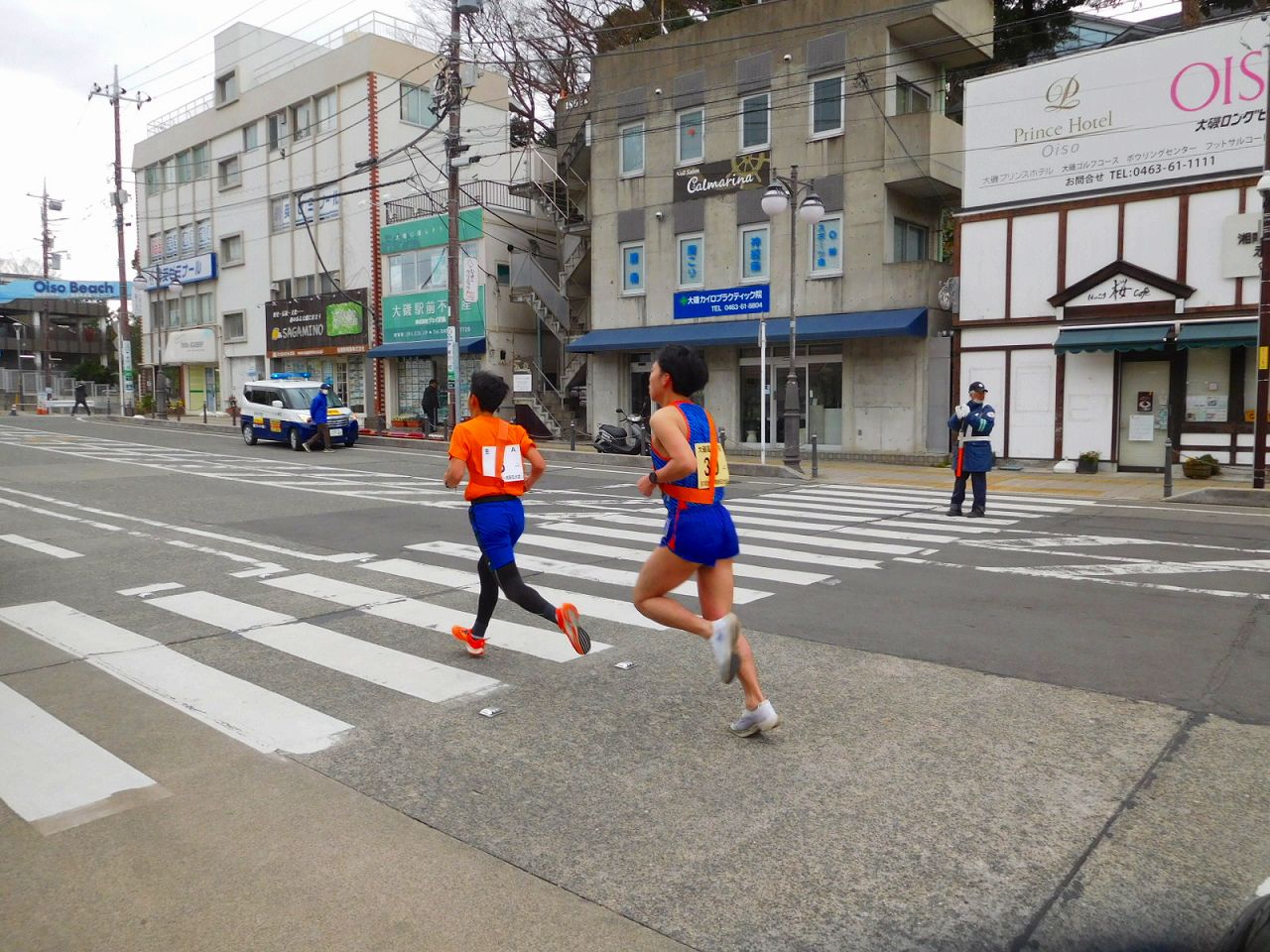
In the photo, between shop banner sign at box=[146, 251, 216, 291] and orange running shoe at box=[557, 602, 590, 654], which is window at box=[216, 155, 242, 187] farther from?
orange running shoe at box=[557, 602, 590, 654]

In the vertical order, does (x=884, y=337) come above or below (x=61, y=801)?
above

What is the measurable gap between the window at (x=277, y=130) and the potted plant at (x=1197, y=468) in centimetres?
3714

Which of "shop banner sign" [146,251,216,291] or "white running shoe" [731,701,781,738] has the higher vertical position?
"shop banner sign" [146,251,216,291]

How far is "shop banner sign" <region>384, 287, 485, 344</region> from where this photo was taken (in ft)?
104

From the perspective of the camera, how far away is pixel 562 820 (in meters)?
3.89

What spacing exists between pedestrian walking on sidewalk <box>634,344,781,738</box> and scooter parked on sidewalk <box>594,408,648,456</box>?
59.4 ft

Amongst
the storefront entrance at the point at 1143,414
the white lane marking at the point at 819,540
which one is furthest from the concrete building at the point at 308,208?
the white lane marking at the point at 819,540

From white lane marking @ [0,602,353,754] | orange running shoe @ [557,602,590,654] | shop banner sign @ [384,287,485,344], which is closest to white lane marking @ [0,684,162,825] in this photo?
white lane marking @ [0,602,353,754]

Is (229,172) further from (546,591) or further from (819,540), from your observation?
(546,591)

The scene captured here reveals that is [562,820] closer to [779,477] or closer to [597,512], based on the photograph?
[597,512]

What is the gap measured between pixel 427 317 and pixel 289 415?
8.45m

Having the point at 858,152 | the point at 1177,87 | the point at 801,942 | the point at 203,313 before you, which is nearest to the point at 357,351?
the point at 203,313

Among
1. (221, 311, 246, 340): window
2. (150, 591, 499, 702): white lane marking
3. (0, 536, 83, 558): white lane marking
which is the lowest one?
(150, 591, 499, 702): white lane marking

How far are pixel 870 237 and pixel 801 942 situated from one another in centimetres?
2188
